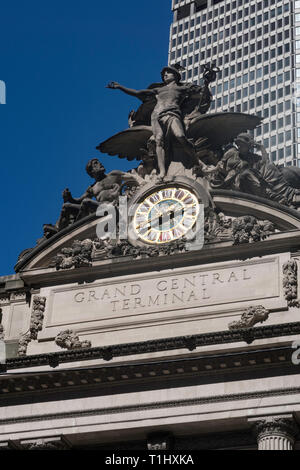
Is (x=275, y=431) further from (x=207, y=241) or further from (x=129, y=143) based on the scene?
(x=129, y=143)

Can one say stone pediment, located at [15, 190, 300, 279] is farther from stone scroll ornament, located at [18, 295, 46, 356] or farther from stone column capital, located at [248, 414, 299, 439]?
stone column capital, located at [248, 414, 299, 439]

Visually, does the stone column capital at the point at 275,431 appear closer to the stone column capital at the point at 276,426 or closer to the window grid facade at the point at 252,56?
the stone column capital at the point at 276,426

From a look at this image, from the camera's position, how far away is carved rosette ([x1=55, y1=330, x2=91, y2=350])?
36.8 m

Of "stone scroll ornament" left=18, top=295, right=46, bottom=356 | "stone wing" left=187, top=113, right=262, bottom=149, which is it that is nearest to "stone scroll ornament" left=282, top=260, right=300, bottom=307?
"stone wing" left=187, top=113, right=262, bottom=149

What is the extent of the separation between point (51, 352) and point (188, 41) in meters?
57.0

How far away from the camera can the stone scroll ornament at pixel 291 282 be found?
35.2 m

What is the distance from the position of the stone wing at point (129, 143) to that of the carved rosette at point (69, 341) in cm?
725

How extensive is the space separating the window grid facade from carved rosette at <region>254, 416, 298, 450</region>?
155 feet

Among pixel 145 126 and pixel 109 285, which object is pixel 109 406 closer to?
pixel 109 285

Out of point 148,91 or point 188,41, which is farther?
point 188,41

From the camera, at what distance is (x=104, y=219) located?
39.3 m

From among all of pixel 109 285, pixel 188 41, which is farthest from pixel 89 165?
pixel 188 41

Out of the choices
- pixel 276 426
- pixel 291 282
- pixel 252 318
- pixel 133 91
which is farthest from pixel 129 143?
pixel 276 426

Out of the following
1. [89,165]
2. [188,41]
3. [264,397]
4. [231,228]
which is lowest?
[264,397]
